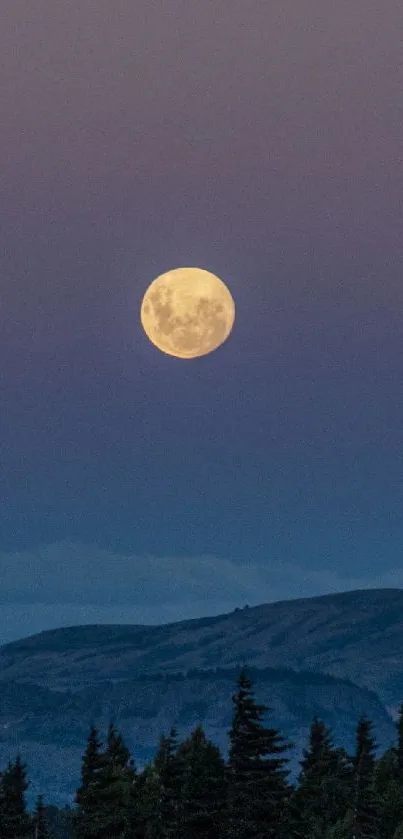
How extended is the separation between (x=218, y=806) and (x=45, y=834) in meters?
37.3

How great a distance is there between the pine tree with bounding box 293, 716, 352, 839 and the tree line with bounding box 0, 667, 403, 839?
140 millimetres

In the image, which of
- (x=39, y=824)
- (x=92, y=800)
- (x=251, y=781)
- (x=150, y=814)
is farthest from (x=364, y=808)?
(x=39, y=824)

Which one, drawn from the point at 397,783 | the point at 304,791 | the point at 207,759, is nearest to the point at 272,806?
the point at 207,759

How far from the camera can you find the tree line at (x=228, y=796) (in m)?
80.9

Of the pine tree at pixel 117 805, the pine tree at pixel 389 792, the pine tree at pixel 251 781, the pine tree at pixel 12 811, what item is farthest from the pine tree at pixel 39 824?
the pine tree at pixel 251 781

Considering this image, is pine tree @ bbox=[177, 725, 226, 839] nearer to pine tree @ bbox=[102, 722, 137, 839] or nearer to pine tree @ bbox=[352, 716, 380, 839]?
pine tree @ bbox=[102, 722, 137, 839]

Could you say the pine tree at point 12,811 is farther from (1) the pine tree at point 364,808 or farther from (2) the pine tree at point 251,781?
(2) the pine tree at point 251,781

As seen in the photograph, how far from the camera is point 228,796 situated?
81375 mm

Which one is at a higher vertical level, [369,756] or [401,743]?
[401,743]

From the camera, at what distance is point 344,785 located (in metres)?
118

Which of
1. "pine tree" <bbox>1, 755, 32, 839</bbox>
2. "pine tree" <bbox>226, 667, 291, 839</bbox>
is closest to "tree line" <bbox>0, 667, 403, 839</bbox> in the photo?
"pine tree" <bbox>226, 667, 291, 839</bbox>

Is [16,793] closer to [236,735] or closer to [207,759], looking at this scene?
[207,759]

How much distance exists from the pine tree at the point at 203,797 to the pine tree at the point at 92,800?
531 cm

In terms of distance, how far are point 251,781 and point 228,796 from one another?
174 centimetres
